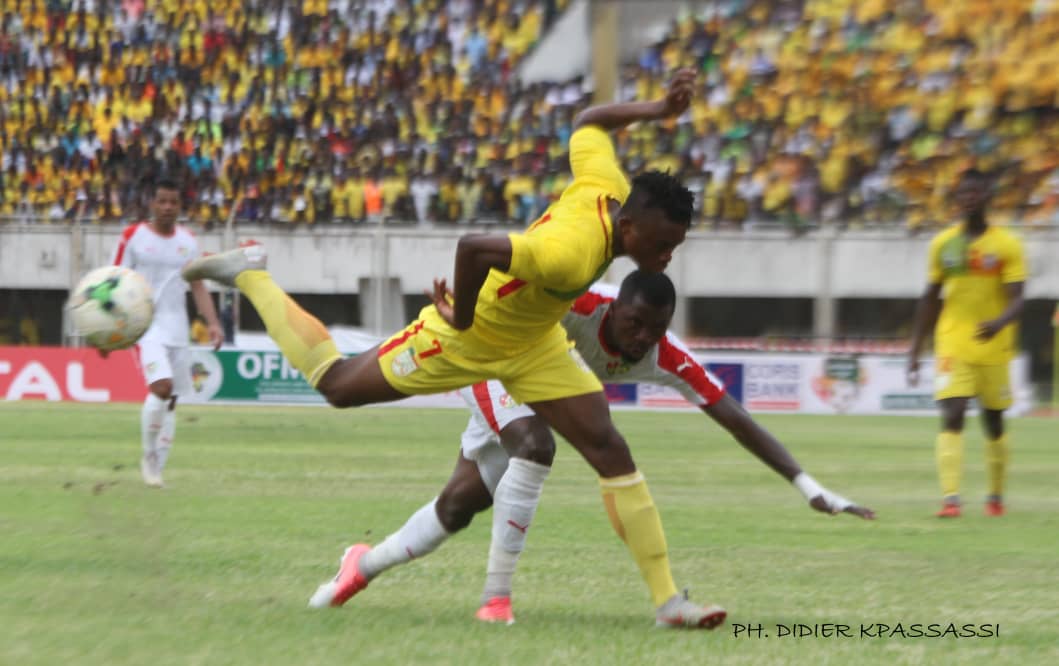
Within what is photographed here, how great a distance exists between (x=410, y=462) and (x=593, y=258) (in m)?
9.25

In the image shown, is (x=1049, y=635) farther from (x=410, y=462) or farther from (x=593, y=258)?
(x=410, y=462)

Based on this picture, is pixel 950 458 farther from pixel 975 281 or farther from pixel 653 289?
pixel 653 289

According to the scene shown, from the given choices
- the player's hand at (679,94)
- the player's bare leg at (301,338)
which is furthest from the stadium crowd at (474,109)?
the player's bare leg at (301,338)

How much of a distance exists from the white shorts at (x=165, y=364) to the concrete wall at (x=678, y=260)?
11.0 meters

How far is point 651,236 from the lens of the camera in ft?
19.5

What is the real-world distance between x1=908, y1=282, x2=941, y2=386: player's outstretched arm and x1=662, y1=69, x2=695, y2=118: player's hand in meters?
4.56

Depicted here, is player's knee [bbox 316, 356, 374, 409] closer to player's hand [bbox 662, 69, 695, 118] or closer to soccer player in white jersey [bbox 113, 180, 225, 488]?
player's hand [bbox 662, 69, 695, 118]

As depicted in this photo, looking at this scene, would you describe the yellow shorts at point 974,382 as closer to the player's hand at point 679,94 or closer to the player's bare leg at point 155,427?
the player's hand at point 679,94

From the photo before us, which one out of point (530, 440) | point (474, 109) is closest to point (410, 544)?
point (530, 440)

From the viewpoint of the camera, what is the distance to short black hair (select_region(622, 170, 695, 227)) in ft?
19.3

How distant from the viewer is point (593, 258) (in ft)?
19.4

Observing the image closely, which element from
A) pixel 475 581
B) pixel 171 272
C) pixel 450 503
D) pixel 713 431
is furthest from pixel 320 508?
pixel 713 431

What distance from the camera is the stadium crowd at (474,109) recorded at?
2448 cm

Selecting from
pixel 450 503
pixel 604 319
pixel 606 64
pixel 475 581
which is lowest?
pixel 475 581
